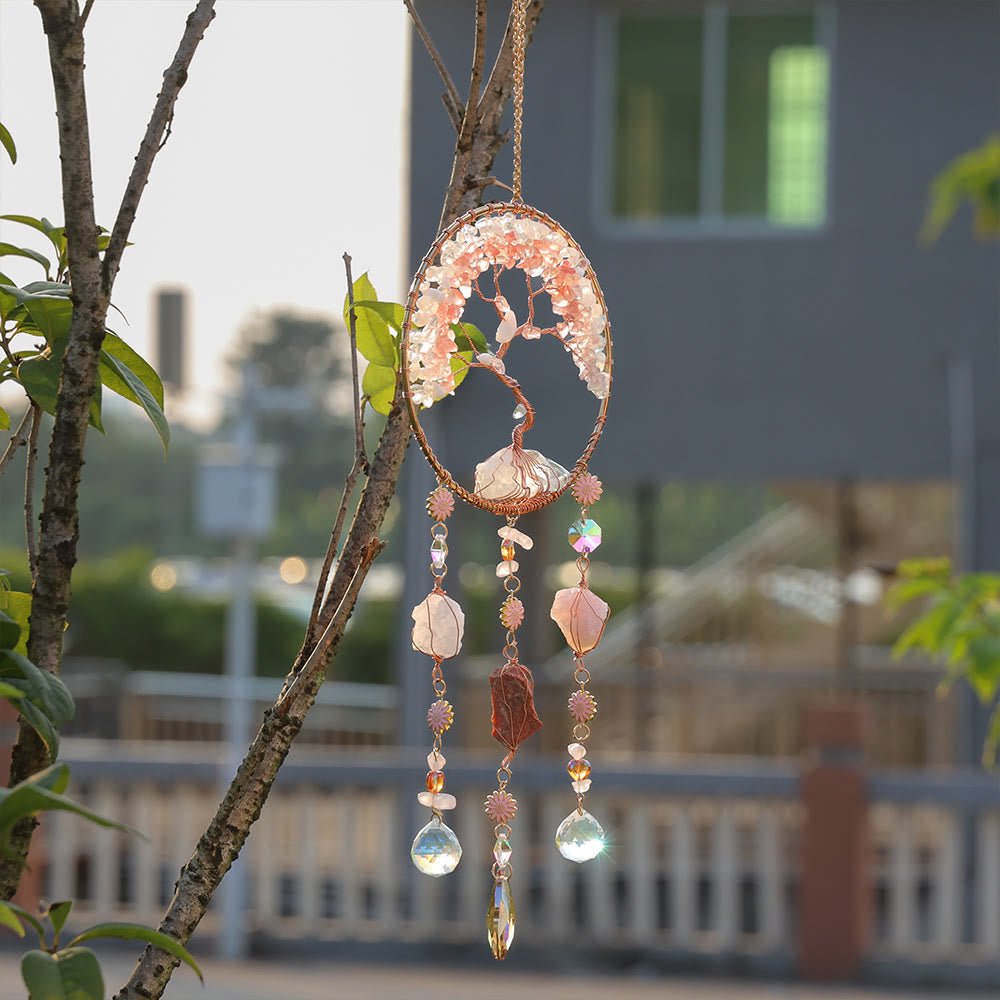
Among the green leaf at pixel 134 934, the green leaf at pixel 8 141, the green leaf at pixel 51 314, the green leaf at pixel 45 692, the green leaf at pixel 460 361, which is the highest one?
the green leaf at pixel 8 141

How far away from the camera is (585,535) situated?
50.4 inches

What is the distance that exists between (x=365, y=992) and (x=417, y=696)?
1.75 m

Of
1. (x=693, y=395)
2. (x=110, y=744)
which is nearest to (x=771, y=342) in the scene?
(x=693, y=395)

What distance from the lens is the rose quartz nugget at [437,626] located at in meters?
1.19

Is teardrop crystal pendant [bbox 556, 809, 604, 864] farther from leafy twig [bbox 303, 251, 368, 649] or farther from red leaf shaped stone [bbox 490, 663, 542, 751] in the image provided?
leafy twig [bbox 303, 251, 368, 649]

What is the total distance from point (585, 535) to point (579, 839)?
0.27m

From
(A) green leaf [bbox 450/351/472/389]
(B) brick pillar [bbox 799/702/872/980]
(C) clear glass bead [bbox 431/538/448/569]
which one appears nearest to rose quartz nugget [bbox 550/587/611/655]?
(C) clear glass bead [bbox 431/538/448/569]

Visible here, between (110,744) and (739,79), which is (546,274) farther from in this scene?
→ (110,744)

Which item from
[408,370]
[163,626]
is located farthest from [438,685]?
[163,626]

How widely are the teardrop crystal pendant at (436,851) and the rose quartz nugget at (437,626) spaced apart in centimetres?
14

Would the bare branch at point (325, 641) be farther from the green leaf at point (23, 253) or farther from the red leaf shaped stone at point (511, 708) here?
the green leaf at point (23, 253)

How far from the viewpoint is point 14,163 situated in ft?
3.56

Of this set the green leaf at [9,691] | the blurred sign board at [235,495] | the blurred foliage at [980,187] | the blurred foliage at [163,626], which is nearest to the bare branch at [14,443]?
the green leaf at [9,691]

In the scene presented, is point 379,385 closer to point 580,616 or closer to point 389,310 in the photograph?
point 389,310
